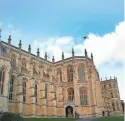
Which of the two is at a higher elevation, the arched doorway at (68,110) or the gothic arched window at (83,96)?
the gothic arched window at (83,96)

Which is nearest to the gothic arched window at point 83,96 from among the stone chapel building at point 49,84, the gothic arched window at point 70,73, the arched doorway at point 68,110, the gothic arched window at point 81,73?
the stone chapel building at point 49,84

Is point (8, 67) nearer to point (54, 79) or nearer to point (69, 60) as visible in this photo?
point (54, 79)

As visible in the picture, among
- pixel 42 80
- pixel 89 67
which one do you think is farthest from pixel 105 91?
pixel 42 80

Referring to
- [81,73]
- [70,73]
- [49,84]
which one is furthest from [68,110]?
[81,73]

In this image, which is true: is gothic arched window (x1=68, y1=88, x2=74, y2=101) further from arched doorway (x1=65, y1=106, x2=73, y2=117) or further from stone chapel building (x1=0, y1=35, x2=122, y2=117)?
arched doorway (x1=65, y1=106, x2=73, y2=117)

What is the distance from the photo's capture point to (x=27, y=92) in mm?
40469

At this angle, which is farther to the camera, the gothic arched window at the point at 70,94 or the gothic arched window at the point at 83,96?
the gothic arched window at the point at 70,94

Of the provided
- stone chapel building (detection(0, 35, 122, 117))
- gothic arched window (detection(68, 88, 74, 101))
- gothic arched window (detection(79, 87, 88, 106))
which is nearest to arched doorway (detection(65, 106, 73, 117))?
stone chapel building (detection(0, 35, 122, 117))

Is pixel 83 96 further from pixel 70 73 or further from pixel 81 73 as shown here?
pixel 70 73

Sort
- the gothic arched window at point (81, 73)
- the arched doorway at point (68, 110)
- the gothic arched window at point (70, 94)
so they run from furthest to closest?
the gothic arched window at point (81, 73)
the gothic arched window at point (70, 94)
the arched doorway at point (68, 110)

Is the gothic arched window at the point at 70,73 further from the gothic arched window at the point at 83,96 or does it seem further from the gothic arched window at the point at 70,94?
the gothic arched window at the point at 83,96

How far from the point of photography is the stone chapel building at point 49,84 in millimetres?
36684

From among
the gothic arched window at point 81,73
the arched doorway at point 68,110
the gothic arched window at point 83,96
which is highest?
the gothic arched window at point 81,73

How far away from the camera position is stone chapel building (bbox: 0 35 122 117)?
36684 mm
